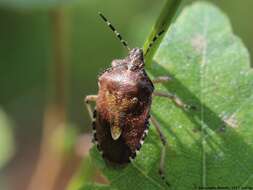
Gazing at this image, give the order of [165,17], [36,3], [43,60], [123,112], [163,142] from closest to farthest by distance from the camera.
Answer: [165,17] → [163,142] → [123,112] → [36,3] → [43,60]

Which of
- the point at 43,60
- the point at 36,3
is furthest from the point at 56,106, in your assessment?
the point at 43,60

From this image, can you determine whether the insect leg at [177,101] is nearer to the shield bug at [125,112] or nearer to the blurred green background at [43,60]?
the shield bug at [125,112]

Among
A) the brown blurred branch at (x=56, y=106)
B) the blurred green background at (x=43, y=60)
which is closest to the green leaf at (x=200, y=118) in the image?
the brown blurred branch at (x=56, y=106)

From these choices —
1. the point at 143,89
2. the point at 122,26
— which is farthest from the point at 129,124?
the point at 122,26

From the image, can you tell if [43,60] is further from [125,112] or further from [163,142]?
[163,142]

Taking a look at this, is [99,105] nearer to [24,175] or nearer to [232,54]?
[232,54]
